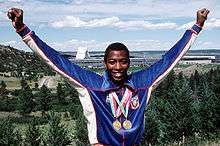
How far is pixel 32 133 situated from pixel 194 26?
44443 millimetres

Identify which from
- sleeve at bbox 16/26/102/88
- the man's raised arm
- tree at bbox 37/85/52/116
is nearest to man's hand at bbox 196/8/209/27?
the man's raised arm

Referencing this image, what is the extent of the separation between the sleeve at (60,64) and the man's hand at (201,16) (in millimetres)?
1192

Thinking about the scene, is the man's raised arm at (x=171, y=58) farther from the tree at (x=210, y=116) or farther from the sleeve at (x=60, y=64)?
the tree at (x=210, y=116)

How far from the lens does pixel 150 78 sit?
14.2ft

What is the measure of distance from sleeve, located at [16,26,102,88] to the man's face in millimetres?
145

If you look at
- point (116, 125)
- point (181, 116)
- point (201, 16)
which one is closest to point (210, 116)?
point (181, 116)

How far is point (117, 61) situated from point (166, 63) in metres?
0.62

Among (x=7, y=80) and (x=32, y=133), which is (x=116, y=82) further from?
(x=7, y=80)

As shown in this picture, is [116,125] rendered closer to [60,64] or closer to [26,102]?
[60,64]

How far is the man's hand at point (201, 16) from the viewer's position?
14.4ft

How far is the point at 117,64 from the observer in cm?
399

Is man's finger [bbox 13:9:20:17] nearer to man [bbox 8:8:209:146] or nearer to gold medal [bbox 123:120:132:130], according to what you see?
man [bbox 8:8:209:146]

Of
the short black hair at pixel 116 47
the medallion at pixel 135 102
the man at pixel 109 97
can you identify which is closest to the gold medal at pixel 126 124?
the man at pixel 109 97

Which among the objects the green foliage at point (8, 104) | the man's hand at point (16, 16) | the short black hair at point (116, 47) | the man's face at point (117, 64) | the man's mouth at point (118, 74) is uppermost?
the man's hand at point (16, 16)
